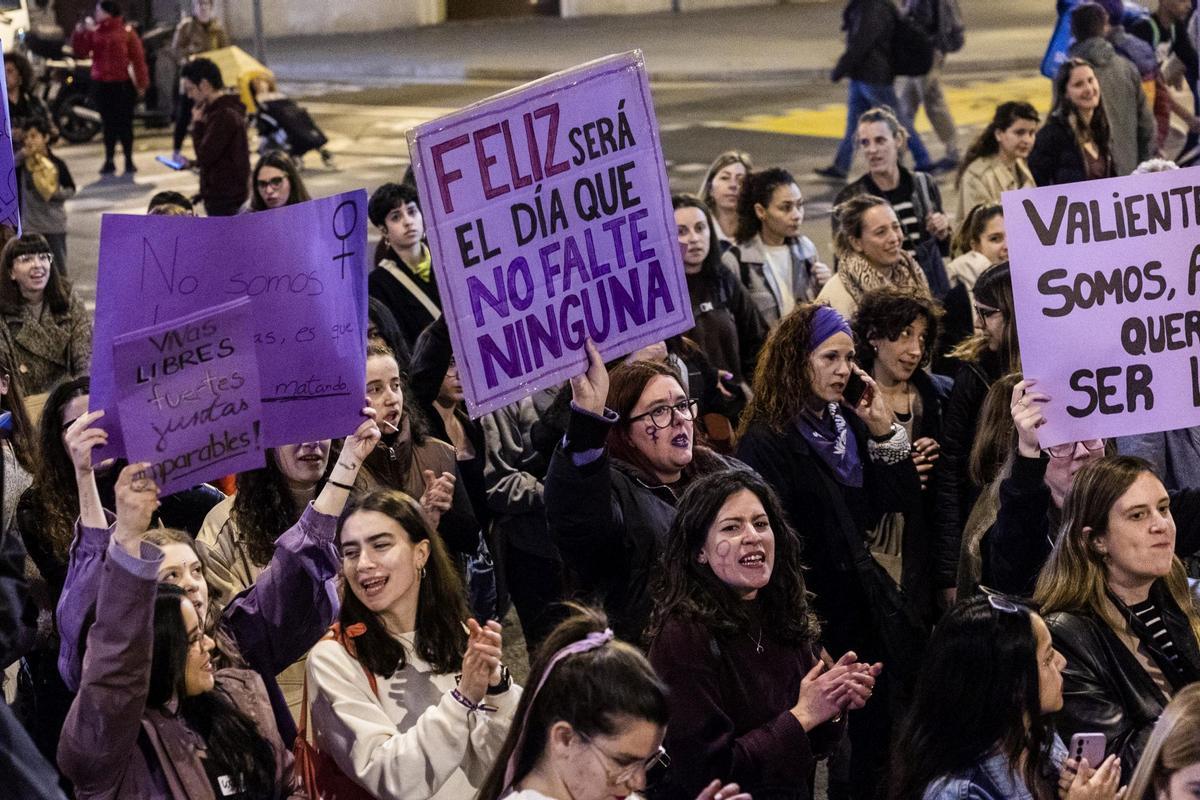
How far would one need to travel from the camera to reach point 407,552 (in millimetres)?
4887

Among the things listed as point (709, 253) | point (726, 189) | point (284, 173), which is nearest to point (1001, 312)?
point (709, 253)

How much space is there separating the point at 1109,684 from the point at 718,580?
108cm

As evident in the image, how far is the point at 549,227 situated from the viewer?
222 inches

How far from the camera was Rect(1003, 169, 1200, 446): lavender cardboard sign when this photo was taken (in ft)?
18.5

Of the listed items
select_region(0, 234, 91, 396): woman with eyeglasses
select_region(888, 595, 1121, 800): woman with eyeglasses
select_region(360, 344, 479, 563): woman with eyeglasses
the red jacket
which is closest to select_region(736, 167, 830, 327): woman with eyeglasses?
select_region(360, 344, 479, 563): woman with eyeglasses

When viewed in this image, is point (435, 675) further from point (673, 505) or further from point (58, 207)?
point (58, 207)

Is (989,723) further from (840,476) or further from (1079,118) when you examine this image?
(1079,118)

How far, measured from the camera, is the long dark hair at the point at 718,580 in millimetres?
5094

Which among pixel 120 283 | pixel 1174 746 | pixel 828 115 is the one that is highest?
pixel 120 283

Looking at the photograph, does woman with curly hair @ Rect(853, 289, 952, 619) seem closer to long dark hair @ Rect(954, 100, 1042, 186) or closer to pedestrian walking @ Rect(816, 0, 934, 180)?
long dark hair @ Rect(954, 100, 1042, 186)

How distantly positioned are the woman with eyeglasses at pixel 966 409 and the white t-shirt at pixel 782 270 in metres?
1.97

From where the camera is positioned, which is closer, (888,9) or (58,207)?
(58,207)

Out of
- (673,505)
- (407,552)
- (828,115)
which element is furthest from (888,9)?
(407,552)

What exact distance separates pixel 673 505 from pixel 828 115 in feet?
53.5
